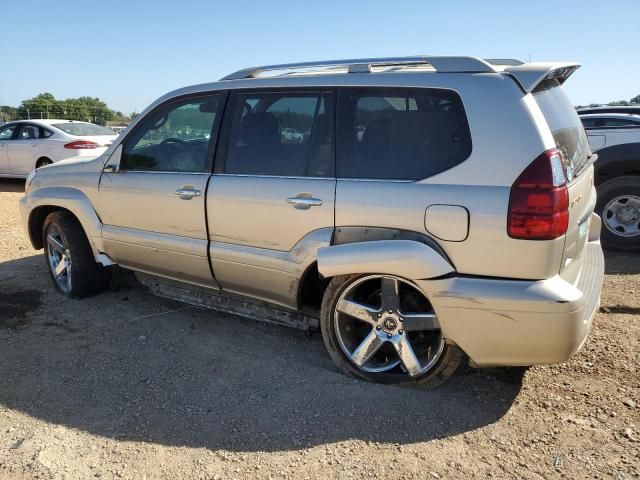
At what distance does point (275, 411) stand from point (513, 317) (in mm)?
1384

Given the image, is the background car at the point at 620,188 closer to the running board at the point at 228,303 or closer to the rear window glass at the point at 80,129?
the running board at the point at 228,303

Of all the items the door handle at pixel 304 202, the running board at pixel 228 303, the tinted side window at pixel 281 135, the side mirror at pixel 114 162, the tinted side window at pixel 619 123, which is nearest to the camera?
the door handle at pixel 304 202

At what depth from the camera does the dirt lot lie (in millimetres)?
2512

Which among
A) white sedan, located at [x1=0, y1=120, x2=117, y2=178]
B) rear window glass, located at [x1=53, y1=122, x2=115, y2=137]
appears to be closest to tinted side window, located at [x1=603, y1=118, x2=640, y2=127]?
white sedan, located at [x1=0, y1=120, x2=117, y2=178]

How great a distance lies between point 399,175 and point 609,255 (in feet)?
13.7

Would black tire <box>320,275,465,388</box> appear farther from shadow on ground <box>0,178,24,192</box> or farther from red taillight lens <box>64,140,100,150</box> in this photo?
shadow on ground <box>0,178,24,192</box>

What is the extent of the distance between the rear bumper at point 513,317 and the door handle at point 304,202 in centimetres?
78

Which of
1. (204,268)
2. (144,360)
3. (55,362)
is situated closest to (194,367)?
(144,360)

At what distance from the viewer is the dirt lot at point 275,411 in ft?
8.24

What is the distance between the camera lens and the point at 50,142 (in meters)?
11.1

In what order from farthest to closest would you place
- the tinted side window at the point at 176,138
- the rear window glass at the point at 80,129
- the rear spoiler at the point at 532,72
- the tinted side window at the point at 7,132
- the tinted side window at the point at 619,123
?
1. the tinted side window at the point at 7,132
2. the rear window glass at the point at 80,129
3. the tinted side window at the point at 619,123
4. the tinted side window at the point at 176,138
5. the rear spoiler at the point at 532,72

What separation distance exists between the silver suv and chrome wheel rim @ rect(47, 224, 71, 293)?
837 millimetres

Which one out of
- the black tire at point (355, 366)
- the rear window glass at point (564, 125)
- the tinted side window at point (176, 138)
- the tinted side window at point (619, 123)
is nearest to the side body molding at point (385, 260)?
the black tire at point (355, 366)

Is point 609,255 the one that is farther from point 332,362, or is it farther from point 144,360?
point 144,360
